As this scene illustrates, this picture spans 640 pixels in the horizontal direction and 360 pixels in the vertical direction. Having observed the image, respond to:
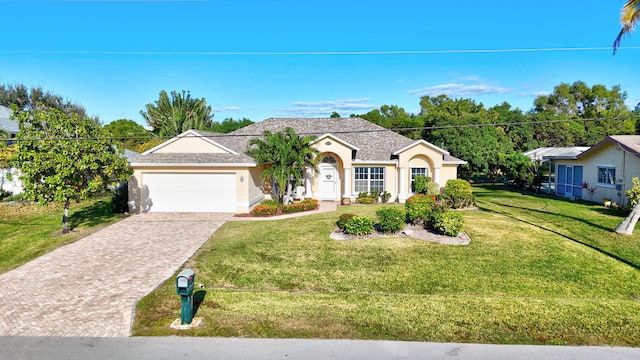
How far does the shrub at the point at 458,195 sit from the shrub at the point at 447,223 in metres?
6.77

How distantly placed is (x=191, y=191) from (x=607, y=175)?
23053 mm

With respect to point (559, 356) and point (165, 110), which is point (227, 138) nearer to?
point (165, 110)

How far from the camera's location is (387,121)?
51.6 m

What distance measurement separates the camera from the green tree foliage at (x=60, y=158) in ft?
47.8

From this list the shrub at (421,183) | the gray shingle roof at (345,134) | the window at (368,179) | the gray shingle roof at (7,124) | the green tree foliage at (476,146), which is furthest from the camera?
the green tree foliage at (476,146)

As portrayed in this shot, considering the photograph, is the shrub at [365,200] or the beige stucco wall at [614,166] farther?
the shrub at [365,200]

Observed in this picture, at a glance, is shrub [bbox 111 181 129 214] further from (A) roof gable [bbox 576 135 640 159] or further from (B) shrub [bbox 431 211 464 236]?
(A) roof gable [bbox 576 135 640 159]

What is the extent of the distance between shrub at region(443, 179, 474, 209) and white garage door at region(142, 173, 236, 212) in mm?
11707

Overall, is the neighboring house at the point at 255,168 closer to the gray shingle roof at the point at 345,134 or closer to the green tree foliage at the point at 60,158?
the gray shingle roof at the point at 345,134

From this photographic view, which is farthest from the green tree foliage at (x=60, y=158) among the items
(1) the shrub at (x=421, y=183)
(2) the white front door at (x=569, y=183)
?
(2) the white front door at (x=569, y=183)

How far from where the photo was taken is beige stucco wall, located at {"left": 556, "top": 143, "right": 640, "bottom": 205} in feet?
65.5

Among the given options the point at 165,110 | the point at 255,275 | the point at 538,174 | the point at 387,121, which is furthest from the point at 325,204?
the point at 387,121

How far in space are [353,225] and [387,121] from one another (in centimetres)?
3907

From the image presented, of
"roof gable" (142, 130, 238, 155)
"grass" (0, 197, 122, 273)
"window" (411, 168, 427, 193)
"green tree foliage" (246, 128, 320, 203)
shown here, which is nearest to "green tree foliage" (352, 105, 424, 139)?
"window" (411, 168, 427, 193)
